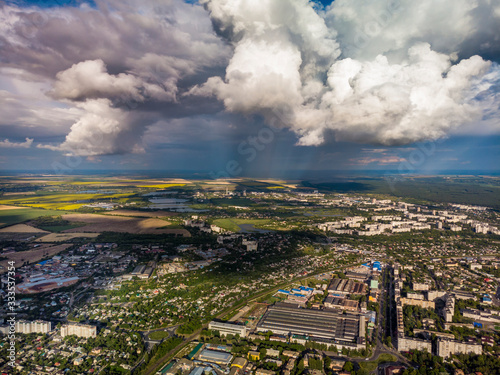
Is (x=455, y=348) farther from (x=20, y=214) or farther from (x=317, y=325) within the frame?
(x=20, y=214)

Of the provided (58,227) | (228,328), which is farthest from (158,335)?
(58,227)

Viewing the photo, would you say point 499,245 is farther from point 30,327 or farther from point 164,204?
point 164,204

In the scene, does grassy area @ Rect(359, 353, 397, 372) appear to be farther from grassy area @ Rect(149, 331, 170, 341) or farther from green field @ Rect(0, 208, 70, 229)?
green field @ Rect(0, 208, 70, 229)

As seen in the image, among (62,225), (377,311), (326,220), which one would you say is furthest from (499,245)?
(62,225)

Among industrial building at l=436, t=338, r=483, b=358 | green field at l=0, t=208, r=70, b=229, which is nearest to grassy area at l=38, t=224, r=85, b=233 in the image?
green field at l=0, t=208, r=70, b=229

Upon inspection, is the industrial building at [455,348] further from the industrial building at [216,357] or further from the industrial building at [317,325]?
the industrial building at [216,357]

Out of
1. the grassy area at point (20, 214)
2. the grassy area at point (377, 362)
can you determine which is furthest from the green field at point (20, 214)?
the grassy area at point (377, 362)
